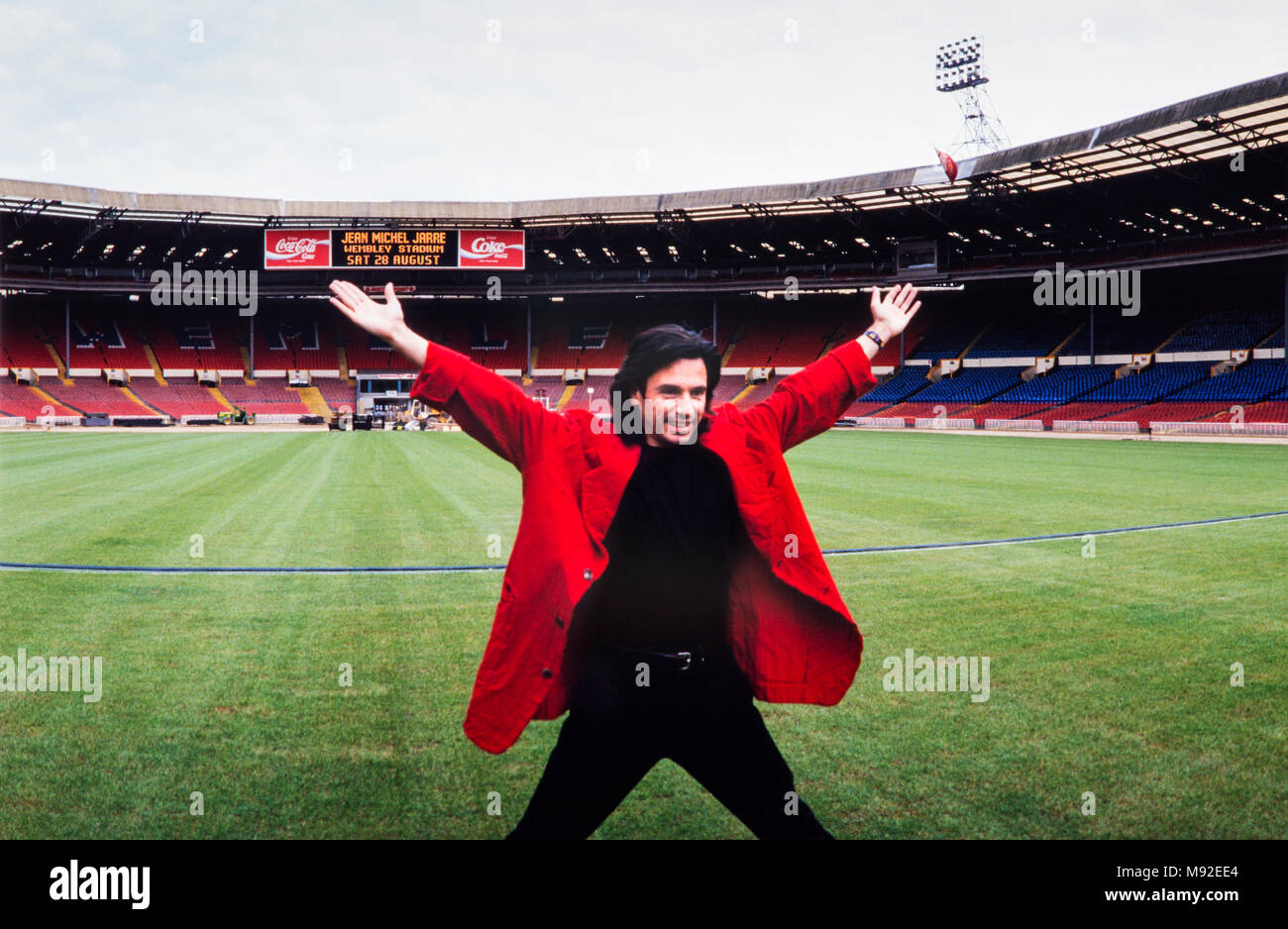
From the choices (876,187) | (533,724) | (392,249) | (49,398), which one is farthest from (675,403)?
(49,398)

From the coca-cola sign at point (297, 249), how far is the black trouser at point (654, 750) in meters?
54.3

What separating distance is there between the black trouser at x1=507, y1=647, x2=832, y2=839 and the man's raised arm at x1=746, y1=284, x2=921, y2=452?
0.93m

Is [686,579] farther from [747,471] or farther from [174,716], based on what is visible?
[174,716]

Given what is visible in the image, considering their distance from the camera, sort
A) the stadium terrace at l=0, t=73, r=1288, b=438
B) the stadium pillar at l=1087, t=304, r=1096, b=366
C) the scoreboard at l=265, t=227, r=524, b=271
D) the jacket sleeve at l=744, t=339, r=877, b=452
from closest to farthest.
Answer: the jacket sleeve at l=744, t=339, r=877, b=452
the stadium terrace at l=0, t=73, r=1288, b=438
the stadium pillar at l=1087, t=304, r=1096, b=366
the scoreboard at l=265, t=227, r=524, b=271

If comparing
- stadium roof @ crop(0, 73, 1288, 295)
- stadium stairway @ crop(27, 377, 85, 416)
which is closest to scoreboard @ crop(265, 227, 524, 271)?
stadium roof @ crop(0, 73, 1288, 295)

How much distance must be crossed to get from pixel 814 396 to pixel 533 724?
8.45 feet

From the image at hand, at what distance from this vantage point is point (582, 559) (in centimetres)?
272

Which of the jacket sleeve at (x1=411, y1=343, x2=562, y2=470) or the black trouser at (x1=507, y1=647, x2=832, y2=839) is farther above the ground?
the jacket sleeve at (x1=411, y1=343, x2=562, y2=470)

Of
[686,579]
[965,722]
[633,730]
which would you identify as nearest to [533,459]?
[686,579]

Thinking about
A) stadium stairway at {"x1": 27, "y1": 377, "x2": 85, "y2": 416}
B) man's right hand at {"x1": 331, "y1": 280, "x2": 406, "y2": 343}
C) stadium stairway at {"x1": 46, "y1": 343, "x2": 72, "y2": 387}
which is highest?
stadium stairway at {"x1": 46, "y1": 343, "x2": 72, "y2": 387}

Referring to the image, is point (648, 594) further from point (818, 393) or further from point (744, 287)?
point (744, 287)

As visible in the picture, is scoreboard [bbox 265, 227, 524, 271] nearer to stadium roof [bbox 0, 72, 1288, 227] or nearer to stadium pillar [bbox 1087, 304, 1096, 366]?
stadium roof [bbox 0, 72, 1288, 227]

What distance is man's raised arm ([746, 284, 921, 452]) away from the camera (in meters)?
3.14

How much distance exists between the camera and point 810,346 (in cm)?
5878
